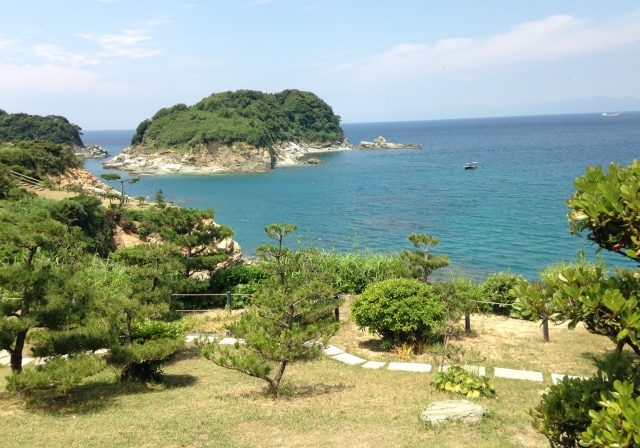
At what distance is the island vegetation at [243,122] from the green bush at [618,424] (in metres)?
68.8

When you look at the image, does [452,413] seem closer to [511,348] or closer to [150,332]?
[511,348]

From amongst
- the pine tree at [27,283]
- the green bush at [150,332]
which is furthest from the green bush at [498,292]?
the pine tree at [27,283]

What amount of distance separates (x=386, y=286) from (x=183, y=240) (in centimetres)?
648

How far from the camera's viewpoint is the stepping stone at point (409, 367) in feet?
30.2

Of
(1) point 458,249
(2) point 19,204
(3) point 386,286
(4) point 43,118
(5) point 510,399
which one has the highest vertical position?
(4) point 43,118

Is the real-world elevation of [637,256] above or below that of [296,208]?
above

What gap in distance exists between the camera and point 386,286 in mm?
10602

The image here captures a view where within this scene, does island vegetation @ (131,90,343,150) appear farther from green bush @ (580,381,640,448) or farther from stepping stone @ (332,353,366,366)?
green bush @ (580,381,640,448)

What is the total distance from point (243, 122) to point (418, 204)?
144 feet

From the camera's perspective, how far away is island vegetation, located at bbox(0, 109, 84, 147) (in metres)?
88.2

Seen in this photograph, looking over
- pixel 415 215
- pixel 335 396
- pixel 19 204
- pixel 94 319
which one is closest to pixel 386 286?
pixel 335 396

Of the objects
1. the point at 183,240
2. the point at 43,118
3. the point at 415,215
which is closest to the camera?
the point at 183,240

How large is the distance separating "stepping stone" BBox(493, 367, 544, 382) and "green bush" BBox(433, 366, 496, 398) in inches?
43.0

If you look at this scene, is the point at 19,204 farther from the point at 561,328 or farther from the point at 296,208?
the point at 296,208
